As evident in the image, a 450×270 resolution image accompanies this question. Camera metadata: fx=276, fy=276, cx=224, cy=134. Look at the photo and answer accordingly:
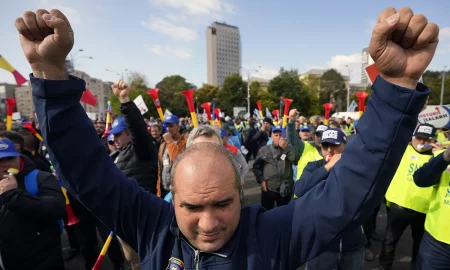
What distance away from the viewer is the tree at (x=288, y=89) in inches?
1807

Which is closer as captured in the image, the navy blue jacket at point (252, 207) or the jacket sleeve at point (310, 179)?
the navy blue jacket at point (252, 207)

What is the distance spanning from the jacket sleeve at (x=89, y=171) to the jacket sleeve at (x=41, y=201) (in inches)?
59.3

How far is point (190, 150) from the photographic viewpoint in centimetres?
113

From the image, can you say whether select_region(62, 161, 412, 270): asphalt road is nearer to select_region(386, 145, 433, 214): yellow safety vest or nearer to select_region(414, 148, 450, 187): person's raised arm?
select_region(386, 145, 433, 214): yellow safety vest

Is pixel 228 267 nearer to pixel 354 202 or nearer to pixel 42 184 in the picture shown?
pixel 354 202

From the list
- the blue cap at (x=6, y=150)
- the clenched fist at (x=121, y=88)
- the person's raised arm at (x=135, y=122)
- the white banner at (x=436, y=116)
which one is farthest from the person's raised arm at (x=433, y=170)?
the blue cap at (x=6, y=150)

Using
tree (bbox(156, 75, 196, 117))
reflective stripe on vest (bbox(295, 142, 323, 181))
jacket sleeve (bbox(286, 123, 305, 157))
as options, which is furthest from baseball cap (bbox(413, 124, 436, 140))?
tree (bbox(156, 75, 196, 117))

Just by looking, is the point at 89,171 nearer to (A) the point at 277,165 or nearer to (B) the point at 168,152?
(B) the point at 168,152

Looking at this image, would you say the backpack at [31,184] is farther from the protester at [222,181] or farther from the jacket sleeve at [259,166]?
the jacket sleeve at [259,166]

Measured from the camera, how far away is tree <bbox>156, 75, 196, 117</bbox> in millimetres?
50703

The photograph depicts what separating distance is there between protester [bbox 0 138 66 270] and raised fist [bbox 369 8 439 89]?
103 inches

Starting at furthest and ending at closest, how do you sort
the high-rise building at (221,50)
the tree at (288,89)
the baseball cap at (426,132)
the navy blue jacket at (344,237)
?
the high-rise building at (221,50)
the tree at (288,89)
the baseball cap at (426,132)
the navy blue jacket at (344,237)

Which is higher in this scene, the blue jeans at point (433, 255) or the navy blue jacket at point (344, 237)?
the navy blue jacket at point (344, 237)

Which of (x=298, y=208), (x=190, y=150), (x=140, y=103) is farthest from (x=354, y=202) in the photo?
(x=140, y=103)
